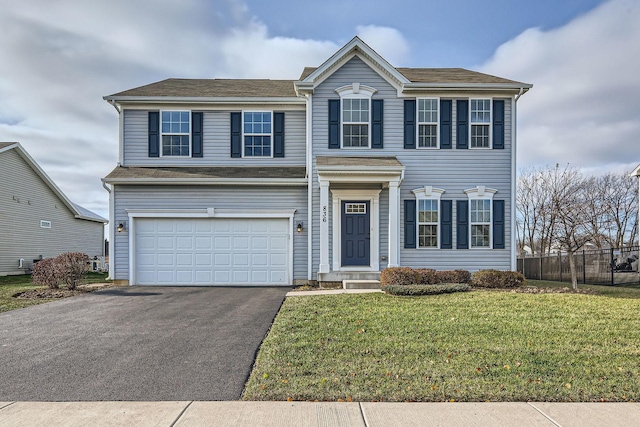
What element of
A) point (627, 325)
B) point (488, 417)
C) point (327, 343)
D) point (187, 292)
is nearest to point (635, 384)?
point (488, 417)

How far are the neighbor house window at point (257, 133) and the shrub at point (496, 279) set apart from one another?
773 centimetres

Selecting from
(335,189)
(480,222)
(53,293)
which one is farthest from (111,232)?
(480,222)

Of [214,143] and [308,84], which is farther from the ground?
[308,84]

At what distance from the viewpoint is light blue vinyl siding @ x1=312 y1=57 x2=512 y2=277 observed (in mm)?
13406

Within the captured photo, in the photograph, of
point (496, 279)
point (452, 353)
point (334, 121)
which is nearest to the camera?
point (452, 353)

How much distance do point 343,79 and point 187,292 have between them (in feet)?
26.5

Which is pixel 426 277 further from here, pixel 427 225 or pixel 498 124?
pixel 498 124

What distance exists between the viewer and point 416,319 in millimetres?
7754

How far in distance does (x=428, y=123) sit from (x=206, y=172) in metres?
7.39

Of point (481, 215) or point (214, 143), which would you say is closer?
point (481, 215)

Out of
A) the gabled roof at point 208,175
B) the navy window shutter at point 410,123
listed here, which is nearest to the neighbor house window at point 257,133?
the gabled roof at point 208,175

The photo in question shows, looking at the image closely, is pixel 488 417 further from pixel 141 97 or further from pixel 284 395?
pixel 141 97

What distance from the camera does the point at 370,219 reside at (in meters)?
13.5

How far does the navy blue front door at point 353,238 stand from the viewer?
44.2ft
